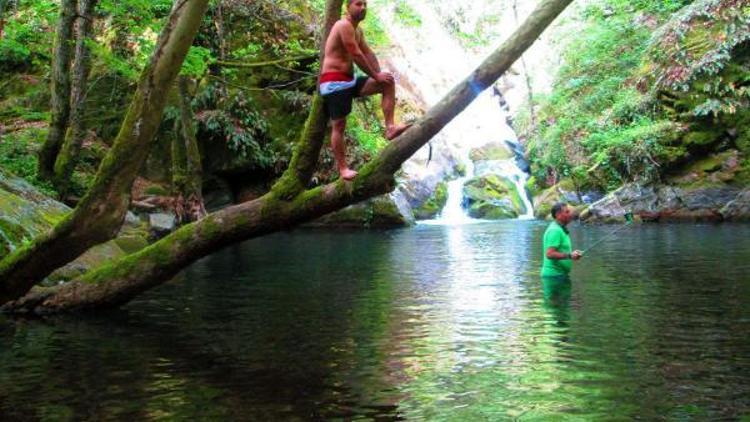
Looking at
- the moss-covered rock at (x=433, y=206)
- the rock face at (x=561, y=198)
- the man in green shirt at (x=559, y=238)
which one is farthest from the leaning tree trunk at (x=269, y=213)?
the moss-covered rock at (x=433, y=206)

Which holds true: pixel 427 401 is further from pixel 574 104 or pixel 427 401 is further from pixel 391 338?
pixel 574 104

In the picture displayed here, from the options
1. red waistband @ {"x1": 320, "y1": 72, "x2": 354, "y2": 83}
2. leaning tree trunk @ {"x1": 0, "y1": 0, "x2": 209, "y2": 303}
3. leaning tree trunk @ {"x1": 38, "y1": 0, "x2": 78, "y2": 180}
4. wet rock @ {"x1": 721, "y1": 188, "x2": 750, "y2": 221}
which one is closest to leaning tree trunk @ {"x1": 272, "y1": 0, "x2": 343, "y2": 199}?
red waistband @ {"x1": 320, "y1": 72, "x2": 354, "y2": 83}

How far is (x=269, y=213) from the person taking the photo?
691 centimetres

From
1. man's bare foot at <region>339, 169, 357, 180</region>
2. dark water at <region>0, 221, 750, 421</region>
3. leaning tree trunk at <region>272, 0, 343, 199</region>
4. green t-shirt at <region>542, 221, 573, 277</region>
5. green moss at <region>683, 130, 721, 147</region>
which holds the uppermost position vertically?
green moss at <region>683, 130, 721, 147</region>

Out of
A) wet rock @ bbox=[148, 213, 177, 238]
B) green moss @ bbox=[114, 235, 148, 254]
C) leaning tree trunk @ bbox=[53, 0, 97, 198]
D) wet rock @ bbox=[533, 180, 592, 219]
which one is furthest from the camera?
wet rock @ bbox=[533, 180, 592, 219]

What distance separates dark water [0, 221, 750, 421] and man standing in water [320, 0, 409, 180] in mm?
1872

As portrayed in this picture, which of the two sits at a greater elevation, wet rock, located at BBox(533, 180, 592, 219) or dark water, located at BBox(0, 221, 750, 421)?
wet rock, located at BBox(533, 180, 592, 219)

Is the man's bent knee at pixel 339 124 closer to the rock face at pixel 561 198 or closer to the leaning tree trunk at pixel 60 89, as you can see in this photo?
the leaning tree trunk at pixel 60 89

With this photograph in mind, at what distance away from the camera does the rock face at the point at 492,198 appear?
2991 cm

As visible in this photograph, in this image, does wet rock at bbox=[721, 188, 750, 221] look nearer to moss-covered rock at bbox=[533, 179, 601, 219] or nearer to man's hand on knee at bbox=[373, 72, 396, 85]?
moss-covered rock at bbox=[533, 179, 601, 219]

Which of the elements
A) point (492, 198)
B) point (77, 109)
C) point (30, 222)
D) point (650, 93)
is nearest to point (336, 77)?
point (30, 222)

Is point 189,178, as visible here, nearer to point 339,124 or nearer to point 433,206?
point 339,124

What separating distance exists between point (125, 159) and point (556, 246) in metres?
5.97

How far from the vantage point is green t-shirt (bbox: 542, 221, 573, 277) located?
9.93 meters
